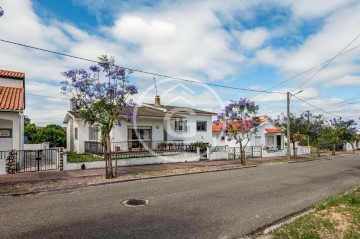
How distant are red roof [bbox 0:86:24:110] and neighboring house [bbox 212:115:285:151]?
27.5 m

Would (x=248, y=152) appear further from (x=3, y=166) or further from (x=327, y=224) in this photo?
(x=327, y=224)

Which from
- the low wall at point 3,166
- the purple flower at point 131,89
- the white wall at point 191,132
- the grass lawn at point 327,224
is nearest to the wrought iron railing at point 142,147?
the white wall at point 191,132

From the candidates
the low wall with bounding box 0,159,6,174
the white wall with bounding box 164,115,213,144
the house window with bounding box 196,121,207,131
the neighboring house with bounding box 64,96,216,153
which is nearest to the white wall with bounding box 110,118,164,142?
the neighboring house with bounding box 64,96,216,153

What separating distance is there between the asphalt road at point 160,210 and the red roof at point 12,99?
8392 mm

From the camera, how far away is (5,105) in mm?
16547

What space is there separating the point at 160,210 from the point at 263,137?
3880cm

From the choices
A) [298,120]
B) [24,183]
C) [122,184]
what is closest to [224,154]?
[298,120]

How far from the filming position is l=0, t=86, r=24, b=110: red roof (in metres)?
16.5

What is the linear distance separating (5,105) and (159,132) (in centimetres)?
1528

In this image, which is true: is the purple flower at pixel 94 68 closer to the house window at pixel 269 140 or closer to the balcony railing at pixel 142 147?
the balcony railing at pixel 142 147

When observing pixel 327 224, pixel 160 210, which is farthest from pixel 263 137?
pixel 327 224

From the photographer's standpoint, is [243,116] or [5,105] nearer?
[5,105]

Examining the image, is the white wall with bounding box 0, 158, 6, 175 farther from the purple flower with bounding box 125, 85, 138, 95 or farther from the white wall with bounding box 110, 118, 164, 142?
the white wall with bounding box 110, 118, 164, 142

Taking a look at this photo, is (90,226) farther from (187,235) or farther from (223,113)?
(223,113)
